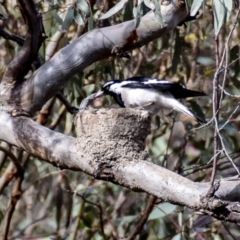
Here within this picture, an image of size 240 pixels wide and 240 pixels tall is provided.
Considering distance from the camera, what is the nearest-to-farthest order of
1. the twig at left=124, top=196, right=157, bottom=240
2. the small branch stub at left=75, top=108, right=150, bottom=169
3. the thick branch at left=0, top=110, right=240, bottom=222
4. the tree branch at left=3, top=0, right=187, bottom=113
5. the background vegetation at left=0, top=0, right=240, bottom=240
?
1. the thick branch at left=0, top=110, right=240, bottom=222
2. the small branch stub at left=75, top=108, right=150, bottom=169
3. the tree branch at left=3, top=0, right=187, bottom=113
4. the twig at left=124, top=196, right=157, bottom=240
5. the background vegetation at left=0, top=0, right=240, bottom=240

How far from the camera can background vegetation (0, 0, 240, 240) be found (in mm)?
4637

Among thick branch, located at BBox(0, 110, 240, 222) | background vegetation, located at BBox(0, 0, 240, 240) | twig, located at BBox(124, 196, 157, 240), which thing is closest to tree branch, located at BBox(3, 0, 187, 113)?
thick branch, located at BBox(0, 110, 240, 222)

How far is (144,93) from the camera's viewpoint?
4359mm

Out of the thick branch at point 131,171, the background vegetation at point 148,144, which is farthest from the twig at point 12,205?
the thick branch at point 131,171

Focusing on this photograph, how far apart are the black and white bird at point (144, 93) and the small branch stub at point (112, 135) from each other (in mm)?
873

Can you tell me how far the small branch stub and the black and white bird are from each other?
2.87 feet

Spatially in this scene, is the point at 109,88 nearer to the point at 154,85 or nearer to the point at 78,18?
the point at 154,85

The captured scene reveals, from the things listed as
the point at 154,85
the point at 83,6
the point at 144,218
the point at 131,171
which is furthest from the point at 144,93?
the point at 131,171

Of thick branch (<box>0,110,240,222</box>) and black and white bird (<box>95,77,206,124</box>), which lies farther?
black and white bird (<box>95,77,206,124</box>)

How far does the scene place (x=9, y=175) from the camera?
4.79 meters

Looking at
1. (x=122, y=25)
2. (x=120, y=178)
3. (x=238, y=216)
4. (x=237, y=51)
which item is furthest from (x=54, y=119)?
(x=238, y=216)

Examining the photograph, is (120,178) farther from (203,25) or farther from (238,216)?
(203,25)

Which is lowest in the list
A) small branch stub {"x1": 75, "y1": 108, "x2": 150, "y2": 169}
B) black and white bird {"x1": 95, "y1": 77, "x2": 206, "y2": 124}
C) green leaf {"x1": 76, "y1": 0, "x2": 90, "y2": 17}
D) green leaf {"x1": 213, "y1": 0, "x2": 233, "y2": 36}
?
black and white bird {"x1": 95, "y1": 77, "x2": 206, "y2": 124}

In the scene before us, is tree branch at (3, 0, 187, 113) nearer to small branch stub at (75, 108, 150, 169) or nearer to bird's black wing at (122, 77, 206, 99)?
small branch stub at (75, 108, 150, 169)
